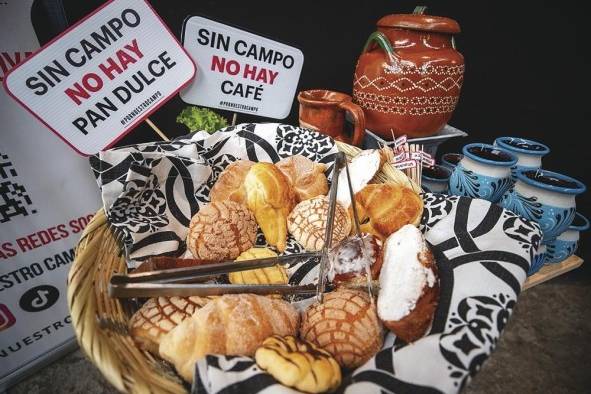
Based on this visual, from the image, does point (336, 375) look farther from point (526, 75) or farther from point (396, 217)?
point (526, 75)

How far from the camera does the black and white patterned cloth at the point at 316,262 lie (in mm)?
781

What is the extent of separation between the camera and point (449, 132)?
6.38 ft

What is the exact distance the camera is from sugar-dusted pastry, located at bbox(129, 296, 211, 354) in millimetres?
947

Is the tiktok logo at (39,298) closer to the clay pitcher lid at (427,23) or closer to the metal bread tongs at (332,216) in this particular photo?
the metal bread tongs at (332,216)

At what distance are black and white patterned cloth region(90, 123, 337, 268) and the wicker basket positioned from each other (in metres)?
0.10

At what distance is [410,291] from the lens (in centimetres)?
91

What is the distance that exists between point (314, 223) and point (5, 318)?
5.08 ft

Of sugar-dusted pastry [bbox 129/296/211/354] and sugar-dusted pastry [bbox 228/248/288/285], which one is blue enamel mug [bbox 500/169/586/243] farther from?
sugar-dusted pastry [bbox 129/296/211/354]

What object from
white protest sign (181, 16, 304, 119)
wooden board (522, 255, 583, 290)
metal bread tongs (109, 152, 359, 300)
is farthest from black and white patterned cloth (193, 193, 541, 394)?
white protest sign (181, 16, 304, 119)

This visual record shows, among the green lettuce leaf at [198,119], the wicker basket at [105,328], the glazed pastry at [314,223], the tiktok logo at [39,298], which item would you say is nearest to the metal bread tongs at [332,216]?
the glazed pastry at [314,223]

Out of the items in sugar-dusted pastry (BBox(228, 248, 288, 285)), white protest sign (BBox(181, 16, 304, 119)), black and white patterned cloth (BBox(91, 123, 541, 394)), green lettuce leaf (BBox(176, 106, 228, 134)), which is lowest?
sugar-dusted pastry (BBox(228, 248, 288, 285))

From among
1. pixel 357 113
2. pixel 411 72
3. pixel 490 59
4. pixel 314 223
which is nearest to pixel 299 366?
pixel 314 223

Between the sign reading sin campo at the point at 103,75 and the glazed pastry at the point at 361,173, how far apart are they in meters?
0.88

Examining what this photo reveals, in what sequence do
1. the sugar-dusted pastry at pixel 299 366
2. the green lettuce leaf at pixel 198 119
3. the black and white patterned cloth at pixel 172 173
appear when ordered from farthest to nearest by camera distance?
the green lettuce leaf at pixel 198 119, the black and white patterned cloth at pixel 172 173, the sugar-dusted pastry at pixel 299 366
